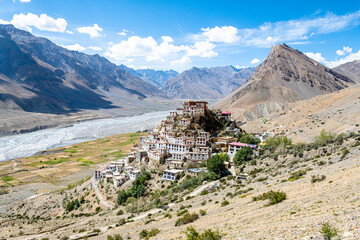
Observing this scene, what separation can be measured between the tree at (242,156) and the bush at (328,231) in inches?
1474

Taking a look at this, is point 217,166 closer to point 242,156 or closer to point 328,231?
point 242,156

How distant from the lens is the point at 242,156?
1983 inches

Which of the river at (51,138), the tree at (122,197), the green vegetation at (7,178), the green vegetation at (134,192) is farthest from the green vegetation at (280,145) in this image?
the river at (51,138)

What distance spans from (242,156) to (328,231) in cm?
3868

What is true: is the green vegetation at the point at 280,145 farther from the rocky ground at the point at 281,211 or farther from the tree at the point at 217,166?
the tree at the point at 217,166

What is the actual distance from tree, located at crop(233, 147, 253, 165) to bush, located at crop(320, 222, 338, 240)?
123 ft

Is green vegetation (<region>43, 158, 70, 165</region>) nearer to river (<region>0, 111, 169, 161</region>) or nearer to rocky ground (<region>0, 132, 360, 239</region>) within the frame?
river (<region>0, 111, 169, 161</region>)

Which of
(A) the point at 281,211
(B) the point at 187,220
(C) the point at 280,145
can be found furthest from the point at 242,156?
(A) the point at 281,211

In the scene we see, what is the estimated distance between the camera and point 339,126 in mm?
61438

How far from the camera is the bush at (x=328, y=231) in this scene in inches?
470

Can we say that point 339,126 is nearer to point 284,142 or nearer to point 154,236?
point 284,142

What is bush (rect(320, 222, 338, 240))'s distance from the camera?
11.9 meters

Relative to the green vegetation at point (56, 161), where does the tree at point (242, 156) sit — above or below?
above

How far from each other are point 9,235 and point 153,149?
31.9 meters
